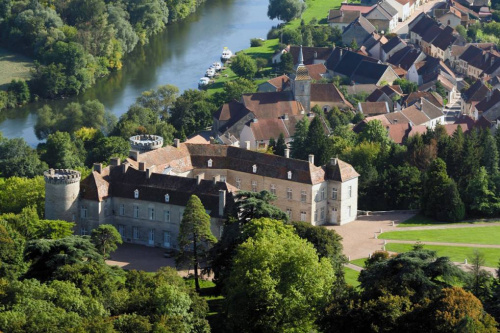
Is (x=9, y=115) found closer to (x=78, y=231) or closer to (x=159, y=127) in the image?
(x=159, y=127)

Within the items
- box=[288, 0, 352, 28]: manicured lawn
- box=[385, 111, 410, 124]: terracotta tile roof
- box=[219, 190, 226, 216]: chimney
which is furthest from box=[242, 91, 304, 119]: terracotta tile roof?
box=[288, 0, 352, 28]: manicured lawn

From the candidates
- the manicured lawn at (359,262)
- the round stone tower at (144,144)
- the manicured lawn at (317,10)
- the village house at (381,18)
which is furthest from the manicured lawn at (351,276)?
the manicured lawn at (317,10)

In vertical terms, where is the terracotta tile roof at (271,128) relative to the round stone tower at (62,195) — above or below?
above

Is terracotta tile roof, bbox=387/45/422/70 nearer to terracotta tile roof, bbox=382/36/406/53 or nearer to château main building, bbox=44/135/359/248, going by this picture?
terracotta tile roof, bbox=382/36/406/53

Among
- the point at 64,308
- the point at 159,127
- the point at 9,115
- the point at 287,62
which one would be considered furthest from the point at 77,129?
the point at 64,308

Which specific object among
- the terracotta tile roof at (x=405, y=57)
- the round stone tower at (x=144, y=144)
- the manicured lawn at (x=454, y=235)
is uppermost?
the terracotta tile roof at (x=405, y=57)

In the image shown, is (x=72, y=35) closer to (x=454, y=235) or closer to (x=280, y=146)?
(x=280, y=146)

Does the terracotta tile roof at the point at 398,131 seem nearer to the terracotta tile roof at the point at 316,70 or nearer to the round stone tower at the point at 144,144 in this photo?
the round stone tower at the point at 144,144
